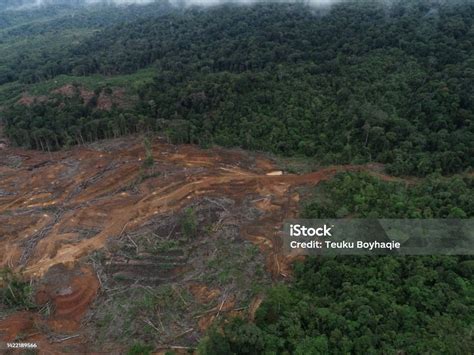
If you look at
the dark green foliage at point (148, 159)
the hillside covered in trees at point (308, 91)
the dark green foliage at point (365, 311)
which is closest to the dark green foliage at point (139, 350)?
the dark green foliage at point (365, 311)

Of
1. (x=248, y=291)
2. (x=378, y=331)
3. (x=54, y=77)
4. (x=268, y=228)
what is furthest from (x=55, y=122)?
(x=378, y=331)

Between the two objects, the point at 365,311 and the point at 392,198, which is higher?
the point at 392,198

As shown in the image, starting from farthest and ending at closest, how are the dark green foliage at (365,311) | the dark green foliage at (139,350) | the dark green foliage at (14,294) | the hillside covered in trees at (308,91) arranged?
1. the hillside covered in trees at (308,91)
2. the dark green foliage at (14,294)
3. the dark green foliage at (139,350)
4. the dark green foliage at (365,311)

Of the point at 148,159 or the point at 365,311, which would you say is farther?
the point at 148,159

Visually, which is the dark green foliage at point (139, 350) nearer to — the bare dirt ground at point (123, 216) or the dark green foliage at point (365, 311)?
the bare dirt ground at point (123, 216)

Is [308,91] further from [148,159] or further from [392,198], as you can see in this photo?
[392,198]

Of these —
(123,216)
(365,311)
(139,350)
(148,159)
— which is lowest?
(139,350)


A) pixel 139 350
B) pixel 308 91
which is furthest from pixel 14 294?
pixel 308 91
